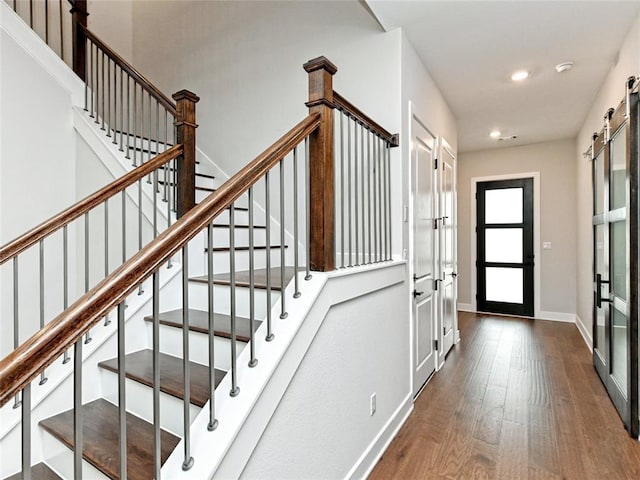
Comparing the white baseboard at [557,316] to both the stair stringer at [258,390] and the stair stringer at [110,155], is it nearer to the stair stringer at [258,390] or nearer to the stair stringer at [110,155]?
the stair stringer at [258,390]

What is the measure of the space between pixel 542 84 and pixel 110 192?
12.2ft

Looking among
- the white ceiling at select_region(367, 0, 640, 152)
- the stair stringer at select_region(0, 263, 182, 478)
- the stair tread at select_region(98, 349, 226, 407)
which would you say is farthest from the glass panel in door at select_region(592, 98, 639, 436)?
the stair stringer at select_region(0, 263, 182, 478)

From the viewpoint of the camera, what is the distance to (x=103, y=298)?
0.86 metres

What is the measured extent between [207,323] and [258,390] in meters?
0.85

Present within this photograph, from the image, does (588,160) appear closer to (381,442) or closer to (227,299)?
(381,442)

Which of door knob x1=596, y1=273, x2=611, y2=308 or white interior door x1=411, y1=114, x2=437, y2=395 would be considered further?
door knob x1=596, y1=273, x2=611, y2=308

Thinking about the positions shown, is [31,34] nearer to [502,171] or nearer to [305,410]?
[305,410]

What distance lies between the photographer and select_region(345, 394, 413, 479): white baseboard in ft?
6.41

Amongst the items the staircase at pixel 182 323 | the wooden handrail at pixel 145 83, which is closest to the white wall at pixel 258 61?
the staircase at pixel 182 323

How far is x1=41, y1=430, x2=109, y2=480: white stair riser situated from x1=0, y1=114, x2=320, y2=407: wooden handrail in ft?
3.37

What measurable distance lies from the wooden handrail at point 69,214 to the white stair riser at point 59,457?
2.74 ft

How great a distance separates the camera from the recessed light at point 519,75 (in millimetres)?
3150

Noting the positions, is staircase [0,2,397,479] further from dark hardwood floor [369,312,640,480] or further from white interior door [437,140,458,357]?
white interior door [437,140,458,357]

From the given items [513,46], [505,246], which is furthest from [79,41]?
[505,246]
